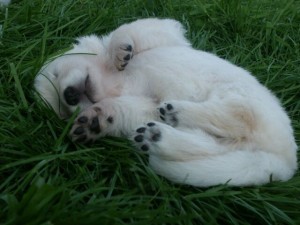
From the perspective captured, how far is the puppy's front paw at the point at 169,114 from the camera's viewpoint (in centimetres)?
350

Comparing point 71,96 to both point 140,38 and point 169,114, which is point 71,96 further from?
point 140,38

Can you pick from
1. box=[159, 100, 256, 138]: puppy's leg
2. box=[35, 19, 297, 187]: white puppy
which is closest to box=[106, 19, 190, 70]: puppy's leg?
box=[35, 19, 297, 187]: white puppy

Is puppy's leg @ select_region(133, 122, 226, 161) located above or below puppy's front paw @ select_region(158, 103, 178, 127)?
below

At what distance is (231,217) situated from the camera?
310 cm

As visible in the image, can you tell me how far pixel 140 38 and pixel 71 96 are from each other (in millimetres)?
887

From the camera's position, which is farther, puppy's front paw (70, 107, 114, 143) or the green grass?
puppy's front paw (70, 107, 114, 143)

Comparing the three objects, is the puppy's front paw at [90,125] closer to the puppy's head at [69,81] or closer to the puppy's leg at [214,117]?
the puppy's head at [69,81]

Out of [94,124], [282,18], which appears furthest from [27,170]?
[282,18]

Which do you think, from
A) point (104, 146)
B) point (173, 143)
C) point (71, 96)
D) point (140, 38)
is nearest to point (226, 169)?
point (173, 143)

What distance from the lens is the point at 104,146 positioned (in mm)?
3521

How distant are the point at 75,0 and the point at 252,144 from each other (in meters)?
2.91

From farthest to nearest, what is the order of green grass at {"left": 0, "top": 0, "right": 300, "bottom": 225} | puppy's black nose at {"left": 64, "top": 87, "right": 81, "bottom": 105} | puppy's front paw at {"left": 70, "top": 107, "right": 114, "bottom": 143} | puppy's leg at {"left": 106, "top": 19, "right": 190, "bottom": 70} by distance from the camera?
1. puppy's leg at {"left": 106, "top": 19, "right": 190, "bottom": 70}
2. puppy's black nose at {"left": 64, "top": 87, "right": 81, "bottom": 105}
3. puppy's front paw at {"left": 70, "top": 107, "right": 114, "bottom": 143}
4. green grass at {"left": 0, "top": 0, "right": 300, "bottom": 225}

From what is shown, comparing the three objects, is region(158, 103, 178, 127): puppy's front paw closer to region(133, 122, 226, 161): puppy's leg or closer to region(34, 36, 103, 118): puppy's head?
region(133, 122, 226, 161): puppy's leg

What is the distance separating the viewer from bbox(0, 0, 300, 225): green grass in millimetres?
2707
